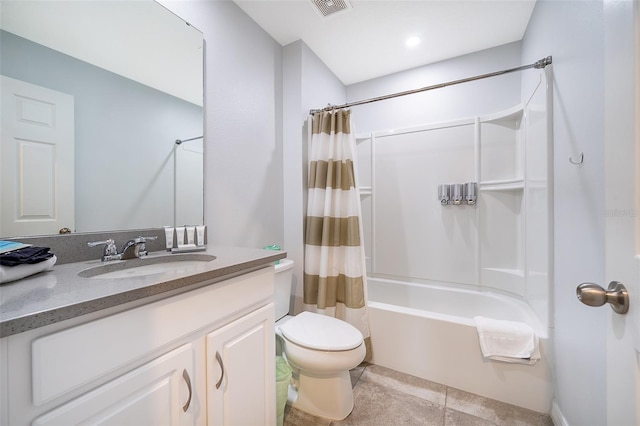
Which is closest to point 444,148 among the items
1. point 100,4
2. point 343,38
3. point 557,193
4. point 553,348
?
point 557,193

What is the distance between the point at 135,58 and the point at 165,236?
0.85 meters

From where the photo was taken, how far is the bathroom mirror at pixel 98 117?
2.85 feet

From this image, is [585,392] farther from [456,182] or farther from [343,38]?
[343,38]

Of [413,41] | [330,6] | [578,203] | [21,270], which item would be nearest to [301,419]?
[21,270]

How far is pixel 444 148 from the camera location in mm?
2322

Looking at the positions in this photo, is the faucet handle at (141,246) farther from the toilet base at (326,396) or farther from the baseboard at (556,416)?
the baseboard at (556,416)

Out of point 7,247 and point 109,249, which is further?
point 109,249

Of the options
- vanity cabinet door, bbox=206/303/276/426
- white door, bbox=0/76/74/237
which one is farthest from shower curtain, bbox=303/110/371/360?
white door, bbox=0/76/74/237

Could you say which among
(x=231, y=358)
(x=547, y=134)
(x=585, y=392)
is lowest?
(x=585, y=392)

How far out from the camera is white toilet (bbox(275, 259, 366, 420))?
126 cm

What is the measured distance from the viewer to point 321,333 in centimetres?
138

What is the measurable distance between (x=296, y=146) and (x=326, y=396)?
1678mm

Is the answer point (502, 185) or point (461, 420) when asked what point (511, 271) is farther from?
point (461, 420)

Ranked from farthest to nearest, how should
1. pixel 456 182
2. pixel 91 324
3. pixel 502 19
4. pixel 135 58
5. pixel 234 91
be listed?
1. pixel 456 182
2. pixel 502 19
3. pixel 234 91
4. pixel 135 58
5. pixel 91 324
